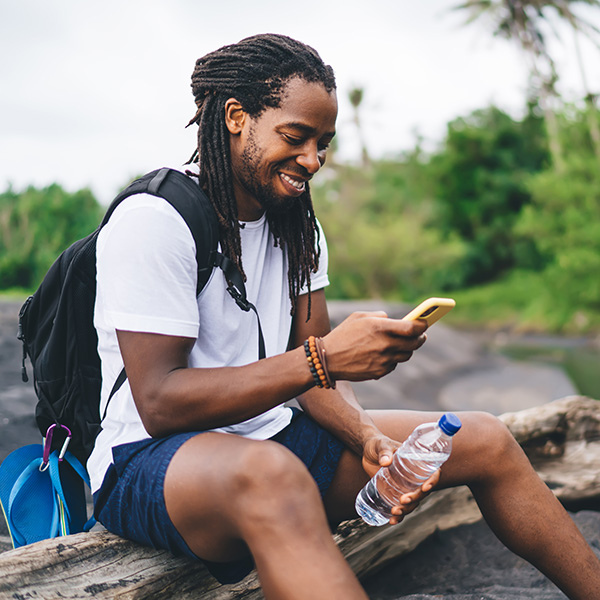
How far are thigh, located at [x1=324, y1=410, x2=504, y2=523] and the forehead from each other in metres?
1.08

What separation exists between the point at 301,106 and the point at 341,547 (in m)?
1.75

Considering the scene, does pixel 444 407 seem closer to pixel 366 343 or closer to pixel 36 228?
pixel 36 228

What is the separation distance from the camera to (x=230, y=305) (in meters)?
2.10

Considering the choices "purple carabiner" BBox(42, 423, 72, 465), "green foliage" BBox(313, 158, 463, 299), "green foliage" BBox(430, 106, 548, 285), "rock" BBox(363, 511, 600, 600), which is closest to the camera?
"purple carabiner" BBox(42, 423, 72, 465)

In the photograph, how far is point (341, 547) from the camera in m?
2.71

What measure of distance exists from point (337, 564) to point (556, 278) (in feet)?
72.0

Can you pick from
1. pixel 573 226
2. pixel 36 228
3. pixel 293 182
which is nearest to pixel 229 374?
pixel 293 182

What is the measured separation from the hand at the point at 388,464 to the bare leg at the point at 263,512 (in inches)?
18.7

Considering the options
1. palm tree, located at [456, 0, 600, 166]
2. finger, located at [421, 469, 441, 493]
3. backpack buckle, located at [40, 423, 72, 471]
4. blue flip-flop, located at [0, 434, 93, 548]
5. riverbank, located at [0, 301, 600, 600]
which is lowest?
riverbank, located at [0, 301, 600, 600]

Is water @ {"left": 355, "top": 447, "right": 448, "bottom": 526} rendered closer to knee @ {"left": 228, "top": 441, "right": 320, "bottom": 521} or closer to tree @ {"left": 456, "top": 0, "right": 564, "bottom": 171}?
knee @ {"left": 228, "top": 441, "right": 320, "bottom": 521}

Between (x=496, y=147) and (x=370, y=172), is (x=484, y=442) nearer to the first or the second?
(x=496, y=147)

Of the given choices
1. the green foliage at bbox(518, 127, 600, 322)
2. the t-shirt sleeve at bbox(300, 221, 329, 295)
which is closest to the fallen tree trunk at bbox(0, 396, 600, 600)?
the t-shirt sleeve at bbox(300, 221, 329, 295)

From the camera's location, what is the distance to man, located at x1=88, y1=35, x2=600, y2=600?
1.60m

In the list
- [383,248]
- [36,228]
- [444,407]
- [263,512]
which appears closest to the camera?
[263,512]
